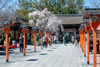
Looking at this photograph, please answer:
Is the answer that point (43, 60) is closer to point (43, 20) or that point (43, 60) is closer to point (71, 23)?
point (43, 20)

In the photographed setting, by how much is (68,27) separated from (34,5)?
37.6 feet

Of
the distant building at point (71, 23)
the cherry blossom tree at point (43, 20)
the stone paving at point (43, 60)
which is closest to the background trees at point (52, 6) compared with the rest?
the distant building at point (71, 23)

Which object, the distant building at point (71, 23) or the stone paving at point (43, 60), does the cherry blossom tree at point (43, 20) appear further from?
the stone paving at point (43, 60)

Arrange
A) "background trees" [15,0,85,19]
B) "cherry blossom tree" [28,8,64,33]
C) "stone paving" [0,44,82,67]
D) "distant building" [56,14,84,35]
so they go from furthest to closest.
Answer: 1. "background trees" [15,0,85,19]
2. "distant building" [56,14,84,35]
3. "cherry blossom tree" [28,8,64,33]
4. "stone paving" [0,44,82,67]

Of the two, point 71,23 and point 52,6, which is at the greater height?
point 52,6

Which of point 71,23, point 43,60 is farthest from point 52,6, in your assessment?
point 43,60

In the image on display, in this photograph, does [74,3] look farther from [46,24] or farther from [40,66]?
[40,66]

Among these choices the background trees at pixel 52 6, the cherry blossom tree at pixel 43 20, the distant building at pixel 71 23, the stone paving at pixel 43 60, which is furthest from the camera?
the background trees at pixel 52 6

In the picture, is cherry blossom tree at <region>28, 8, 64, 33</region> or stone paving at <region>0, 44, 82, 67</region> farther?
cherry blossom tree at <region>28, 8, 64, 33</region>

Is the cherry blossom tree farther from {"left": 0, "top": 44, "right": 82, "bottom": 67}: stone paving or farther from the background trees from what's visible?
{"left": 0, "top": 44, "right": 82, "bottom": 67}: stone paving

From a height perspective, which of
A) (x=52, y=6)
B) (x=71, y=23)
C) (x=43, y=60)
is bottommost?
(x=43, y=60)

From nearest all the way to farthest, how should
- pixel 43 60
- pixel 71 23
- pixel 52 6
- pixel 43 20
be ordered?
pixel 43 60
pixel 43 20
pixel 71 23
pixel 52 6

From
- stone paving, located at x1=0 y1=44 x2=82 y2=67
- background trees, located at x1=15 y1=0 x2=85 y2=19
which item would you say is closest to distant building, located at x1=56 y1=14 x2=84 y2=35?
background trees, located at x1=15 y1=0 x2=85 y2=19

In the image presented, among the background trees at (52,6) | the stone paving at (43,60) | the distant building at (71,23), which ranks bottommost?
the stone paving at (43,60)
